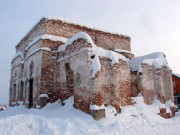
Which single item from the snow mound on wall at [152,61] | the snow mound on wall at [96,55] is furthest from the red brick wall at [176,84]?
the snow mound on wall at [96,55]

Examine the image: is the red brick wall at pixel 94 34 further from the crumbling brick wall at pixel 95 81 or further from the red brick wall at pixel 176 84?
the red brick wall at pixel 176 84

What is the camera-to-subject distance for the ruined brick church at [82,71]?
38.4ft

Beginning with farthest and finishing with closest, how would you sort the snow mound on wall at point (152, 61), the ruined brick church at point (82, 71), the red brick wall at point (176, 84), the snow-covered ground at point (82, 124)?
the red brick wall at point (176, 84), the snow mound on wall at point (152, 61), the ruined brick church at point (82, 71), the snow-covered ground at point (82, 124)

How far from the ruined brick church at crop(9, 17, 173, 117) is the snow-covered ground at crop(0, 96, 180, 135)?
0.63m

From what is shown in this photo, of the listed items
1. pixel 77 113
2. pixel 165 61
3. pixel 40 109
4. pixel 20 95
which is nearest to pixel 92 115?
pixel 77 113

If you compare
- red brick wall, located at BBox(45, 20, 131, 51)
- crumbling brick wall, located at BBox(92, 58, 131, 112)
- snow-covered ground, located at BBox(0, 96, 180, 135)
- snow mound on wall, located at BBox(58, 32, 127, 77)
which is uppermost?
red brick wall, located at BBox(45, 20, 131, 51)

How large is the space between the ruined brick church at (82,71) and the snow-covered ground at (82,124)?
0.63 meters

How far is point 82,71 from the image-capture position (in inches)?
472

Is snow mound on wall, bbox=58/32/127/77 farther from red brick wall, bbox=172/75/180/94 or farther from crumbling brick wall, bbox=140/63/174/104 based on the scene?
red brick wall, bbox=172/75/180/94

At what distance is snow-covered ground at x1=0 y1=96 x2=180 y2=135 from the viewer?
348 inches

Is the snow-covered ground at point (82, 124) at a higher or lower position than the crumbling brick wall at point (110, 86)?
lower

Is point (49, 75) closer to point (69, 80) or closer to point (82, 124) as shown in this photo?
point (69, 80)

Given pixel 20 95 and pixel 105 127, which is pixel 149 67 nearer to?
pixel 105 127

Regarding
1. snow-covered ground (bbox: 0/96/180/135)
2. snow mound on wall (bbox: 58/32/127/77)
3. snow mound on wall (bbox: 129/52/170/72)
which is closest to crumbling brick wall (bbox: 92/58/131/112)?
snow mound on wall (bbox: 58/32/127/77)
